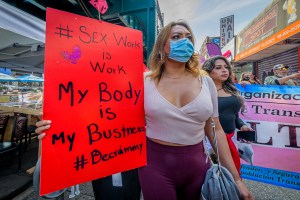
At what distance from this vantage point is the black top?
2.15m

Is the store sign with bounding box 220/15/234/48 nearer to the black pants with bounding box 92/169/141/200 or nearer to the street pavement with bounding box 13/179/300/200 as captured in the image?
the street pavement with bounding box 13/179/300/200

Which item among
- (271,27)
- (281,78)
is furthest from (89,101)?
(271,27)

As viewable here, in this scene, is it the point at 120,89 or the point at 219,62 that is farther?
the point at 219,62

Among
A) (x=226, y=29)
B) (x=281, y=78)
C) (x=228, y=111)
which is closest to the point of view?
(x=228, y=111)

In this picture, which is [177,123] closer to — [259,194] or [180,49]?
[180,49]

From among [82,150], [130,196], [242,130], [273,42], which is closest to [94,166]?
[82,150]

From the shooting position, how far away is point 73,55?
97 cm

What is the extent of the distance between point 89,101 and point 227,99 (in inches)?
68.3

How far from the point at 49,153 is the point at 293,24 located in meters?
8.09

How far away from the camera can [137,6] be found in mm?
4672

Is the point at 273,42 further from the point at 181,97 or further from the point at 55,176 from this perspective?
the point at 55,176

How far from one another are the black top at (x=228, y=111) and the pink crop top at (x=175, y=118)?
1.08 metres

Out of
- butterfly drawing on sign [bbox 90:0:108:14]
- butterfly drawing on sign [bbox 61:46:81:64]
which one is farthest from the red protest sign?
butterfly drawing on sign [bbox 90:0:108:14]

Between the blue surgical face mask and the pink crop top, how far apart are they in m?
0.28
